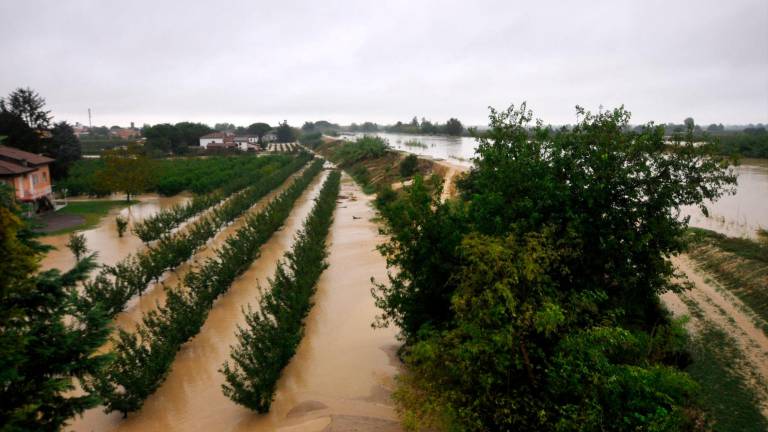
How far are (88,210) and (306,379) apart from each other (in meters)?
37.8

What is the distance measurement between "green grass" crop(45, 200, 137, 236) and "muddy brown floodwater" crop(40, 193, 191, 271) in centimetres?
59

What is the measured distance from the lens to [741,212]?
3616cm

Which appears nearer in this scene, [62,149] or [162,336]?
[162,336]

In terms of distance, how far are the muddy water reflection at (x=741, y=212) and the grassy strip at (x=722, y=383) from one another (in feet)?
53.3

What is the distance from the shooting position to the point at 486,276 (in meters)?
8.19

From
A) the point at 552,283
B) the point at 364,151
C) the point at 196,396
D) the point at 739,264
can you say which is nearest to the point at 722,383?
the point at 552,283

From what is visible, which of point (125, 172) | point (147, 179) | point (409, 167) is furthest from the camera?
point (409, 167)

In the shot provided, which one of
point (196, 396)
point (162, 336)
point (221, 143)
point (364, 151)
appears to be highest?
point (221, 143)

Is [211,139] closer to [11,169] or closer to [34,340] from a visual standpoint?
[11,169]

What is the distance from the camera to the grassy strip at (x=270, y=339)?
11969 mm

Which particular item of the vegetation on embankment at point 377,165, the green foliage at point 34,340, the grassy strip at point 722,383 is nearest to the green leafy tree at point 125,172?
the vegetation on embankment at point 377,165

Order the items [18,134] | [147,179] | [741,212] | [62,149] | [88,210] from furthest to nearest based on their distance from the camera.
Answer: [62,149] → [147,179] → [18,134] → [88,210] → [741,212]

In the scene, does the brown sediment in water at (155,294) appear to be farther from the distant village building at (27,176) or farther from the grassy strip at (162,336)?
the distant village building at (27,176)

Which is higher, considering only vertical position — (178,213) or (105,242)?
(178,213)
